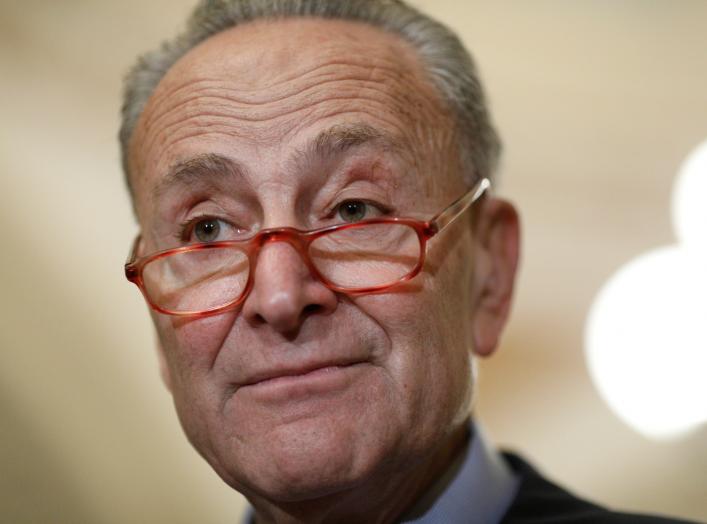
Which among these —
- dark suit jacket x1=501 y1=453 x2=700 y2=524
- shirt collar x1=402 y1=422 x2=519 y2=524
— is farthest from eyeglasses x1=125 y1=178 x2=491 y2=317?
dark suit jacket x1=501 y1=453 x2=700 y2=524

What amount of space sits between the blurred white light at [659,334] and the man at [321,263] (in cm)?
167

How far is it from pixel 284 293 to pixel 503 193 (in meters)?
2.77

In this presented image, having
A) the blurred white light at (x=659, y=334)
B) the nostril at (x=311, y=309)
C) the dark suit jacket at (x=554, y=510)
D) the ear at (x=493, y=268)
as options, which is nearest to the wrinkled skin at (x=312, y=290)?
→ the nostril at (x=311, y=309)

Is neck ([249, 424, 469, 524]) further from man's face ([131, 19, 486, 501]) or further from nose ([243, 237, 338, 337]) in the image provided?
nose ([243, 237, 338, 337])

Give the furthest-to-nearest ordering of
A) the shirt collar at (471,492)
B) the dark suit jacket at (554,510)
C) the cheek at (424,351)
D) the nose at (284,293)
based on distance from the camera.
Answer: the dark suit jacket at (554,510), the shirt collar at (471,492), the cheek at (424,351), the nose at (284,293)

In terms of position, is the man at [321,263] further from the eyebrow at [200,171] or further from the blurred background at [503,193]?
the blurred background at [503,193]

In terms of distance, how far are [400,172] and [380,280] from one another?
261 millimetres

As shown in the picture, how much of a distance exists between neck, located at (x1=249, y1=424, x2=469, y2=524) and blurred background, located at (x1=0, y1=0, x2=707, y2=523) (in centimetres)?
109

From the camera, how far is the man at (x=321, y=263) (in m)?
1.59

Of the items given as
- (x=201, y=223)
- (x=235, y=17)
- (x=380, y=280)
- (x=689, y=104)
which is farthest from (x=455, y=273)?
(x=689, y=104)

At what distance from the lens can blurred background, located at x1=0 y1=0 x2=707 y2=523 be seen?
3043 mm

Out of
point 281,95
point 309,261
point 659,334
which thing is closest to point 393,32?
point 281,95

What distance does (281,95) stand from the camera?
173 centimetres

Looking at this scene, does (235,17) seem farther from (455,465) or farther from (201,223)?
(455,465)
